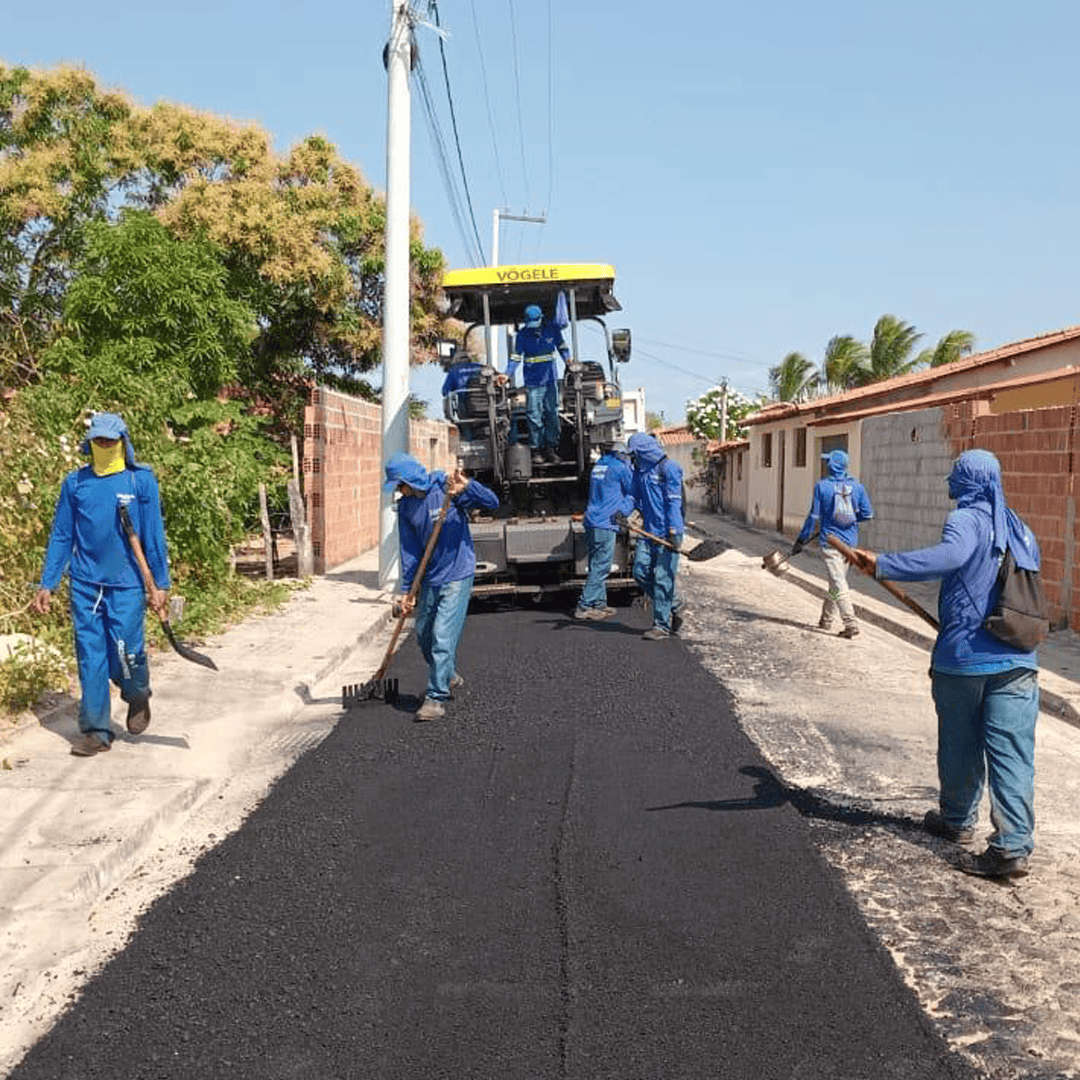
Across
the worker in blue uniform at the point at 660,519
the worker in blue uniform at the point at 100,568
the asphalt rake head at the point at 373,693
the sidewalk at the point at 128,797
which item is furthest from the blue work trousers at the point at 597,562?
the worker in blue uniform at the point at 100,568

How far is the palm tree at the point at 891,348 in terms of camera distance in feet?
122

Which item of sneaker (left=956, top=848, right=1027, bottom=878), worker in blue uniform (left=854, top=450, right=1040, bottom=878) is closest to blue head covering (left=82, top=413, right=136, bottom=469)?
worker in blue uniform (left=854, top=450, right=1040, bottom=878)

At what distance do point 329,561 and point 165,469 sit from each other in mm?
6139

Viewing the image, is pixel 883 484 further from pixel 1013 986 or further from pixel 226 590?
pixel 1013 986

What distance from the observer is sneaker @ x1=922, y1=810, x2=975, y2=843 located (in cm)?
492

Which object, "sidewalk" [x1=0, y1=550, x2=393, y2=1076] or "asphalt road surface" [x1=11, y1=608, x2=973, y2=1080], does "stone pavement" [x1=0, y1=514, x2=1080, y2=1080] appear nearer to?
"sidewalk" [x1=0, y1=550, x2=393, y2=1076]

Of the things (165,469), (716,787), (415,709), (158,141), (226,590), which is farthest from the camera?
(158,141)

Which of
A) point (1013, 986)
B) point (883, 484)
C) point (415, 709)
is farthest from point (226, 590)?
point (883, 484)

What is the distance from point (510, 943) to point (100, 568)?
339cm

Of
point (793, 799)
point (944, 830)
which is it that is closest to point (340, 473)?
point (793, 799)

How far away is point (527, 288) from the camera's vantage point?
12.2 metres

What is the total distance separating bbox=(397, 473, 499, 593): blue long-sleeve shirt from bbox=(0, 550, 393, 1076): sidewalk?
3.83 feet

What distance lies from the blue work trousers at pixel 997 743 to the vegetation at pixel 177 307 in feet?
17.3

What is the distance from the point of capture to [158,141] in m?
19.4
